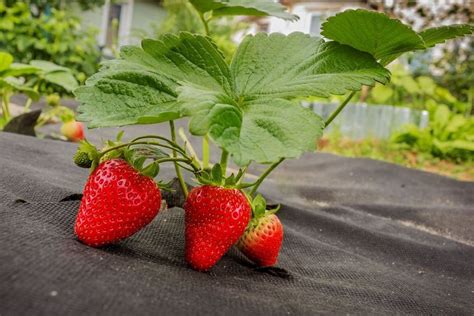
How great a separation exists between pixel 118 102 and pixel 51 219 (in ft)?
0.72

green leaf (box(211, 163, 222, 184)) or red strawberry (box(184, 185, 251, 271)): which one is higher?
green leaf (box(211, 163, 222, 184))

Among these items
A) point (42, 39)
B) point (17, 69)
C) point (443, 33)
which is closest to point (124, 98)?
point (443, 33)

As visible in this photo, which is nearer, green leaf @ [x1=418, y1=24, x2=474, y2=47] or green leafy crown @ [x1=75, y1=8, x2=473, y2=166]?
green leafy crown @ [x1=75, y1=8, x2=473, y2=166]

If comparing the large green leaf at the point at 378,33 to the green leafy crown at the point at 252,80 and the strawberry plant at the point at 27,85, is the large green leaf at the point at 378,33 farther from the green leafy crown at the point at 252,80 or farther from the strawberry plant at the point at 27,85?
the strawberry plant at the point at 27,85

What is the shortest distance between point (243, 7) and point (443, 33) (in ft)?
1.07

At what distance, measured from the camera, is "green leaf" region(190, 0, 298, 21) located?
2.98ft

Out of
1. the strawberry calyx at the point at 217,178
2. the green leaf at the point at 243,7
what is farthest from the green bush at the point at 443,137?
the strawberry calyx at the point at 217,178

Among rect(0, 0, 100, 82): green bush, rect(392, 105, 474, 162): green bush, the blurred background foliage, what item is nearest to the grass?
rect(392, 105, 474, 162): green bush

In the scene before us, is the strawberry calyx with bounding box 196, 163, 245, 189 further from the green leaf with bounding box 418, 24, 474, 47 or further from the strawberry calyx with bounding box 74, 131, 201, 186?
the green leaf with bounding box 418, 24, 474, 47

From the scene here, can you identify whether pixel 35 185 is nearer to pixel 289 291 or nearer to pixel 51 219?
pixel 51 219

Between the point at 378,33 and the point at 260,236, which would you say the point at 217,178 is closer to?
the point at 260,236

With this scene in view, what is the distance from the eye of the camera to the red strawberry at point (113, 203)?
2.18ft

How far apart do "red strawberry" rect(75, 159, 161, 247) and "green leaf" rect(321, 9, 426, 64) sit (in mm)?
309

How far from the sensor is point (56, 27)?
15.8 ft
